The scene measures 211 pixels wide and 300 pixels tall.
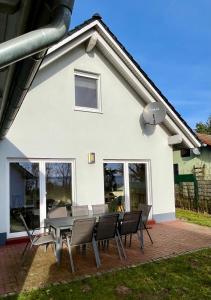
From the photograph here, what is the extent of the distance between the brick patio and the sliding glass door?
1.98 m

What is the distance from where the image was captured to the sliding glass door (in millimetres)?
11719

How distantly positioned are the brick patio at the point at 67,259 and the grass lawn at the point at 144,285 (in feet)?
1.39

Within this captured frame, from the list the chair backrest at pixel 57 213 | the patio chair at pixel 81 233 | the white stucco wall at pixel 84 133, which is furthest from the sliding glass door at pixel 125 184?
the patio chair at pixel 81 233

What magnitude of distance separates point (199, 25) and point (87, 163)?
8.78 m

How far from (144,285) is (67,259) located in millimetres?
2419

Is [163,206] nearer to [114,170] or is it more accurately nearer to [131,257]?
[114,170]

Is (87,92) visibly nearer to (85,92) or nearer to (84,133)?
(85,92)

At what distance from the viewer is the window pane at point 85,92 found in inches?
446

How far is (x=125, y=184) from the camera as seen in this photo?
12.0 meters

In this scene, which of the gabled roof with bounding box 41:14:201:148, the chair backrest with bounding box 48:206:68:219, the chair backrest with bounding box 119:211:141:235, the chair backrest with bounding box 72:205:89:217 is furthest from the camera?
the gabled roof with bounding box 41:14:201:148

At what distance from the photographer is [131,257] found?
7.65 metres

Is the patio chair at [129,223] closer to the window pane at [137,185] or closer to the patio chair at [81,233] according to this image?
the patio chair at [81,233]

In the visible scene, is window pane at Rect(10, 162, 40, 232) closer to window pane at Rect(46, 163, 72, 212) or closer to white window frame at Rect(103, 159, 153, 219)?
window pane at Rect(46, 163, 72, 212)

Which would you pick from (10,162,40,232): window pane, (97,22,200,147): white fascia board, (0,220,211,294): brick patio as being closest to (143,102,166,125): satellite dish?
(97,22,200,147): white fascia board
